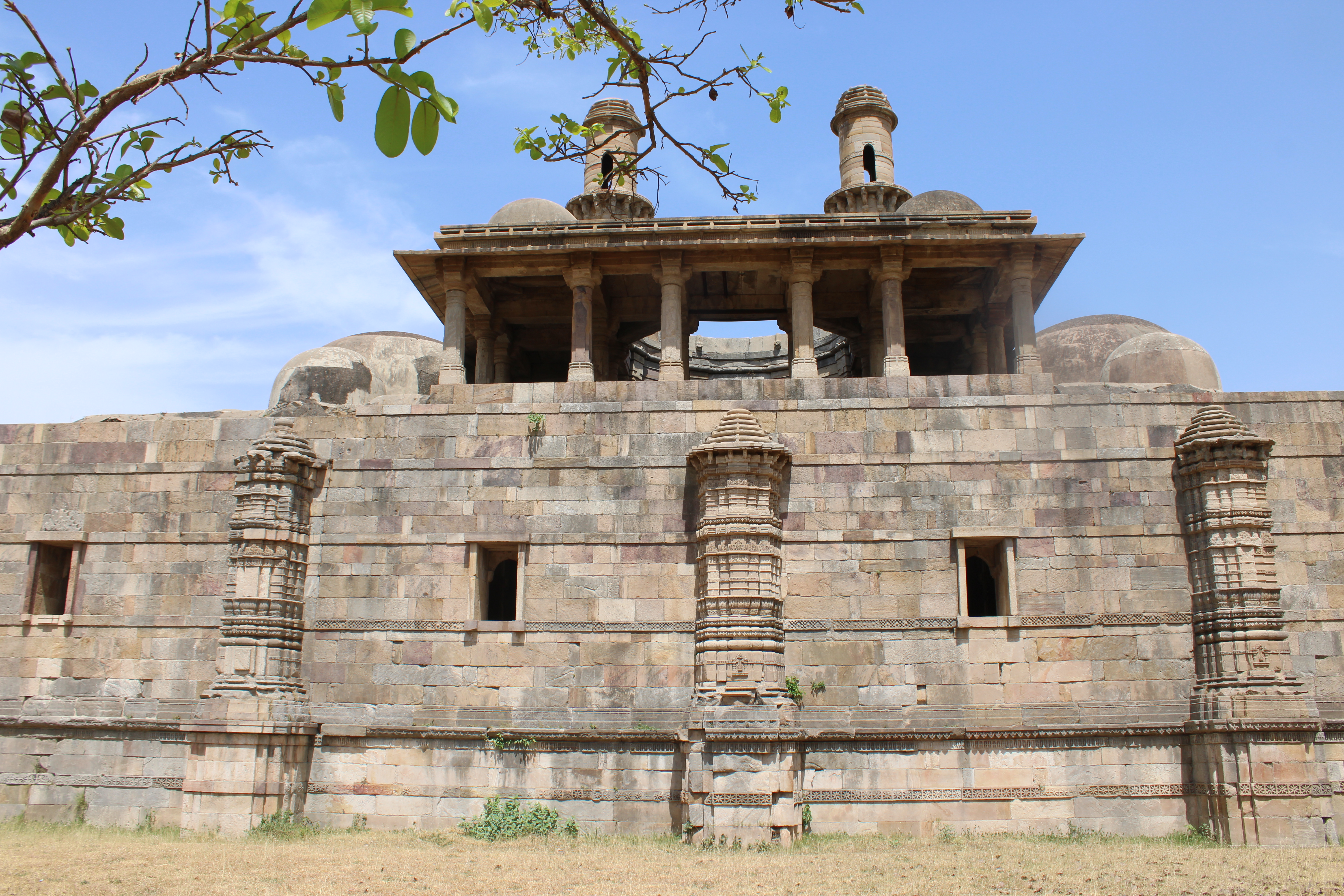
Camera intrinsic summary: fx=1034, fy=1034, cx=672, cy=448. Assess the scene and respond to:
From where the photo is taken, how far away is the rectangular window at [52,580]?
49.8 feet

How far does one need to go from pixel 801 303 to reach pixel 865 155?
6.98m

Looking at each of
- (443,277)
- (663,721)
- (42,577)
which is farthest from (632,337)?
(42,577)

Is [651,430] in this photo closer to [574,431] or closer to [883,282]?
[574,431]

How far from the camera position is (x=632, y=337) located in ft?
69.5

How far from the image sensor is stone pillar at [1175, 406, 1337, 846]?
12711 millimetres

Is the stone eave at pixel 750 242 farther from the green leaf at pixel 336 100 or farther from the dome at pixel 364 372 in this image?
the green leaf at pixel 336 100

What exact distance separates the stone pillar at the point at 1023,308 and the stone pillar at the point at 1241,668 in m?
3.12

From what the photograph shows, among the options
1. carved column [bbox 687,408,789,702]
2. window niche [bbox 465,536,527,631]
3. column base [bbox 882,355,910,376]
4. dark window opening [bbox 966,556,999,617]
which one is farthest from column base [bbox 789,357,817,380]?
window niche [bbox 465,536,527,631]

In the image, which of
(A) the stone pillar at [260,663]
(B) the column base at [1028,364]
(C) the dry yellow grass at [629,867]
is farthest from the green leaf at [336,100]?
(B) the column base at [1028,364]

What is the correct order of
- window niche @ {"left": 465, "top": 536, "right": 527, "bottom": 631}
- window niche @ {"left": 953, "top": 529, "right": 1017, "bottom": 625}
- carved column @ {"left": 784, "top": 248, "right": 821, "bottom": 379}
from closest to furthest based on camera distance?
window niche @ {"left": 953, "top": 529, "right": 1017, "bottom": 625} < window niche @ {"left": 465, "top": 536, "right": 527, "bottom": 631} < carved column @ {"left": 784, "top": 248, "right": 821, "bottom": 379}

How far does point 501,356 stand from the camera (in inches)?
826

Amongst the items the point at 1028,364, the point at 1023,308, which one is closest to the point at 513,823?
the point at 1028,364

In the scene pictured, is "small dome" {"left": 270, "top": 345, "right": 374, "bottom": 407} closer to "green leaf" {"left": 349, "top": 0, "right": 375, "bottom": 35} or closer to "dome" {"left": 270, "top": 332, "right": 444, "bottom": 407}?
"dome" {"left": 270, "top": 332, "right": 444, "bottom": 407}

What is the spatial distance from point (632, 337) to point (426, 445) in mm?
6943
